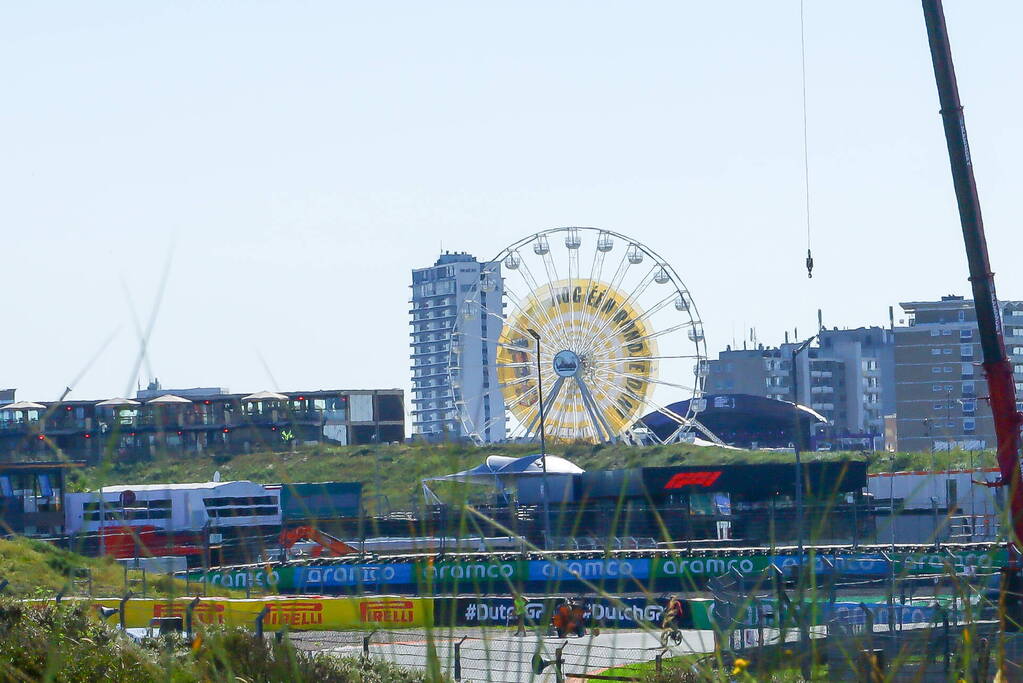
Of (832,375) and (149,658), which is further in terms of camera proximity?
(832,375)

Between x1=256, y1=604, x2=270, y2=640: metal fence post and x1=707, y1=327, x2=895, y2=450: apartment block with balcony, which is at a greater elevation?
x1=707, y1=327, x2=895, y2=450: apartment block with balcony

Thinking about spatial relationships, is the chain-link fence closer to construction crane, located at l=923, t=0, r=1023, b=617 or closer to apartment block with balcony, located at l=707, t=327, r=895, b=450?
construction crane, located at l=923, t=0, r=1023, b=617

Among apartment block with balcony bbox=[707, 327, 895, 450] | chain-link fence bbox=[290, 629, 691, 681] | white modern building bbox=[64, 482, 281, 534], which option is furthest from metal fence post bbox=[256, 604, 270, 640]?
apartment block with balcony bbox=[707, 327, 895, 450]

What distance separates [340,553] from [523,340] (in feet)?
94.8

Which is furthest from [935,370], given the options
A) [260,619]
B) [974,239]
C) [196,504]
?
[260,619]

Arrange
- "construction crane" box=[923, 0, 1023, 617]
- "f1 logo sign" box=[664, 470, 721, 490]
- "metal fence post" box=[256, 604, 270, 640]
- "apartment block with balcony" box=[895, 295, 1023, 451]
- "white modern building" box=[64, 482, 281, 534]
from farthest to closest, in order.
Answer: "apartment block with balcony" box=[895, 295, 1023, 451], "white modern building" box=[64, 482, 281, 534], "f1 logo sign" box=[664, 470, 721, 490], "construction crane" box=[923, 0, 1023, 617], "metal fence post" box=[256, 604, 270, 640]

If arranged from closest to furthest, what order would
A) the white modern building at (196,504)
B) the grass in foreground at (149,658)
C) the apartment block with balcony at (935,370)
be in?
the grass in foreground at (149,658), the white modern building at (196,504), the apartment block with balcony at (935,370)

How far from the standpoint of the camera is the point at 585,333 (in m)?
64.8

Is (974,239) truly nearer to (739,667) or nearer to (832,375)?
(739,667)

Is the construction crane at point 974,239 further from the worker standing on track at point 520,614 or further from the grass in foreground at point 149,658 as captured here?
the worker standing on track at point 520,614

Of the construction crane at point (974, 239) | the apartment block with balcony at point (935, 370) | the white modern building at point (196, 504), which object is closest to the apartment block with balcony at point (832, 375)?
the apartment block with balcony at point (935, 370)

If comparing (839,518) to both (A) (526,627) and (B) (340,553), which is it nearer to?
(B) (340,553)

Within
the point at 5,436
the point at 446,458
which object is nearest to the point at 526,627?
the point at 446,458

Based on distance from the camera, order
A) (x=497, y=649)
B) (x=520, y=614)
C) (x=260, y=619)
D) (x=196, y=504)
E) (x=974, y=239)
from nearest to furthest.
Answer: (x=520, y=614), (x=497, y=649), (x=260, y=619), (x=974, y=239), (x=196, y=504)
